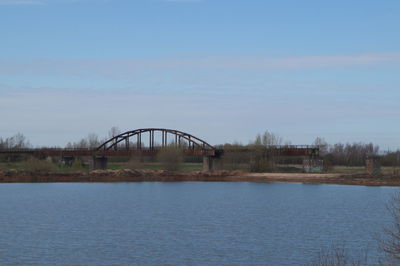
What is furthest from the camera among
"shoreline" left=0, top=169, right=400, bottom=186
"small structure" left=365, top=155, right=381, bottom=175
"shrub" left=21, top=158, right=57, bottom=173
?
"shrub" left=21, top=158, right=57, bottom=173

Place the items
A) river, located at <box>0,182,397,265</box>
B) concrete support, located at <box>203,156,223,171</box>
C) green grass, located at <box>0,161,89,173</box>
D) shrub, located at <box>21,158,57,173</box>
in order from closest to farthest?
1. river, located at <box>0,182,397,265</box>
2. shrub, located at <box>21,158,57,173</box>
3. green grass, located at <box>0,161,89,173</box>
4. concrete support, located at <box>203,156,223,171</box>

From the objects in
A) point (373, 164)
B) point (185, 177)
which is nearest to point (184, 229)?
point (185, 177)

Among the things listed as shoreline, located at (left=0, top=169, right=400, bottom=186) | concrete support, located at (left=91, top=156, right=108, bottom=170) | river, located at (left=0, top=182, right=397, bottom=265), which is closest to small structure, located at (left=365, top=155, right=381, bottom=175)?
shoreline, located at (left=0, top=169, right=400, bottom=186)

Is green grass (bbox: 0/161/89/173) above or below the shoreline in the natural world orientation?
above

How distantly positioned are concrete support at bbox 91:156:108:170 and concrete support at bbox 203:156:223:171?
19.1 meters

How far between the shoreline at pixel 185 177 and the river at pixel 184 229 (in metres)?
24.6

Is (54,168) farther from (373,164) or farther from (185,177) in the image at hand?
(373,164)

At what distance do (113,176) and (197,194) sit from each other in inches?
1301

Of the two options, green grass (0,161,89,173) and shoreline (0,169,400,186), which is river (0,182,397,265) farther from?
green grass (0,161,89,173)

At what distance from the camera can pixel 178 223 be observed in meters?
38.2

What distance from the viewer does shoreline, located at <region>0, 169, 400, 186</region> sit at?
273 ft

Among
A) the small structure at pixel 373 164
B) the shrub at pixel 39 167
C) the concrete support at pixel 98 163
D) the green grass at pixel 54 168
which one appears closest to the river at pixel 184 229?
the small structure at pixel 373 164

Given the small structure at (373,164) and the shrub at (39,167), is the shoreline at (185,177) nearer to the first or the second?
the shrub at (39,167)

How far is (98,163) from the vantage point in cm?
10906
